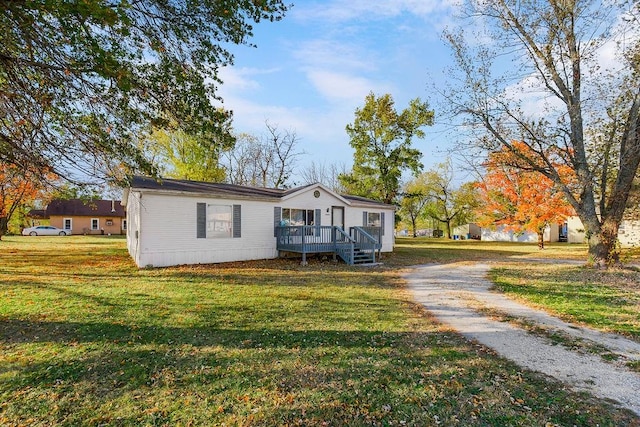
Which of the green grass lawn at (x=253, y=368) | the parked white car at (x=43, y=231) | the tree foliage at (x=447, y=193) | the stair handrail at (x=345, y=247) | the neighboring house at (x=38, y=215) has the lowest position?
the green grass lawn at (x=253, y=368)

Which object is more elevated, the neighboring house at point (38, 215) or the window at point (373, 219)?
the neighboring house at point (38, 215)

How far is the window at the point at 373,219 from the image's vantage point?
18234 mm

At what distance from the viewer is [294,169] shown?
30.6m

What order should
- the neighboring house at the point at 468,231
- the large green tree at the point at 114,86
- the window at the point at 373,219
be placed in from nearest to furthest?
the large green tree at the point at 114,86
the window at the point at 373,219
the neighboring house at the point at 468,231

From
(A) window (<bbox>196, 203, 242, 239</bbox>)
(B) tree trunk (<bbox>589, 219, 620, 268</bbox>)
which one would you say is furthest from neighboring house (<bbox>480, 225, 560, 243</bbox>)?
(A) window (<bbox>196, 203, 242, 239</bbox>)

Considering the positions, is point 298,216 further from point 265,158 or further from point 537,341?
point 265,158

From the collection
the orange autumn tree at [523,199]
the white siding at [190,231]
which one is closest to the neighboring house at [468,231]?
the orange autumn tree at [523,199]

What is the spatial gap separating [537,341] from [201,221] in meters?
10.9

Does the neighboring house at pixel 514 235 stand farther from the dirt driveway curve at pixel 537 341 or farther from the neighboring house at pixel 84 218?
the neighboring house at pixel 84 218

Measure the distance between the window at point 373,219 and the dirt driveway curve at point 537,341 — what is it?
9.23 m

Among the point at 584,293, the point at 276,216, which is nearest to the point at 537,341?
the point at 584,293

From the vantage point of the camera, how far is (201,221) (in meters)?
12.6

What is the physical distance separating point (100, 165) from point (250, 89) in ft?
14.5

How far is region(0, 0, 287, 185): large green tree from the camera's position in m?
4.80
